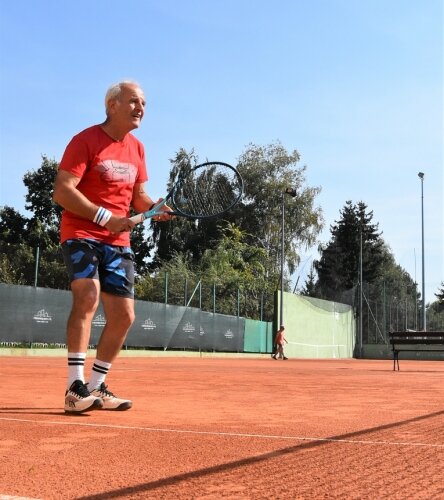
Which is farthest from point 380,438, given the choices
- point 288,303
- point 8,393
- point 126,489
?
point 288,303

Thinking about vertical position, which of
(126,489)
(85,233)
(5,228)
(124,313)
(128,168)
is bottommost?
(126,489)

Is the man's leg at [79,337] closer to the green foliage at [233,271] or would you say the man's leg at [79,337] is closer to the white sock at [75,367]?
the white sock at [75,367]

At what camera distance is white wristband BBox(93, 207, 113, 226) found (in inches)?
173

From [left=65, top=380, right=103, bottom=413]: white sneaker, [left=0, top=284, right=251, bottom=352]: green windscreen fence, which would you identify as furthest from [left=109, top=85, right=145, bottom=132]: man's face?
[left=0, top=284, right=251, bottom=352]: green windscreen fence

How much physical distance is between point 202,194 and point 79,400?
9.79 feet

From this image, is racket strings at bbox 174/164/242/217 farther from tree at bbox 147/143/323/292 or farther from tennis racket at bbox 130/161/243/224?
tree at bbox 147/143/323/292

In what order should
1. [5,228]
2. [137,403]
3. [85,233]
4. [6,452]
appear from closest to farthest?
[6,452] < [85,233] < [137,403] < [5,228]

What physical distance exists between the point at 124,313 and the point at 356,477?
242cm

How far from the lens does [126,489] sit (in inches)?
90.0

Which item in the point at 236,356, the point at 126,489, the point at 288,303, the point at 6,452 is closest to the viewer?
the point at 126,489

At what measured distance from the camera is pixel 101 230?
14.9 ft

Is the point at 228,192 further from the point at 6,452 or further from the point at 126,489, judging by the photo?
the point at 126,489

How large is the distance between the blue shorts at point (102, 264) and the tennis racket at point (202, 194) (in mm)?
881

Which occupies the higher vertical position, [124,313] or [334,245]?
[334,245]
